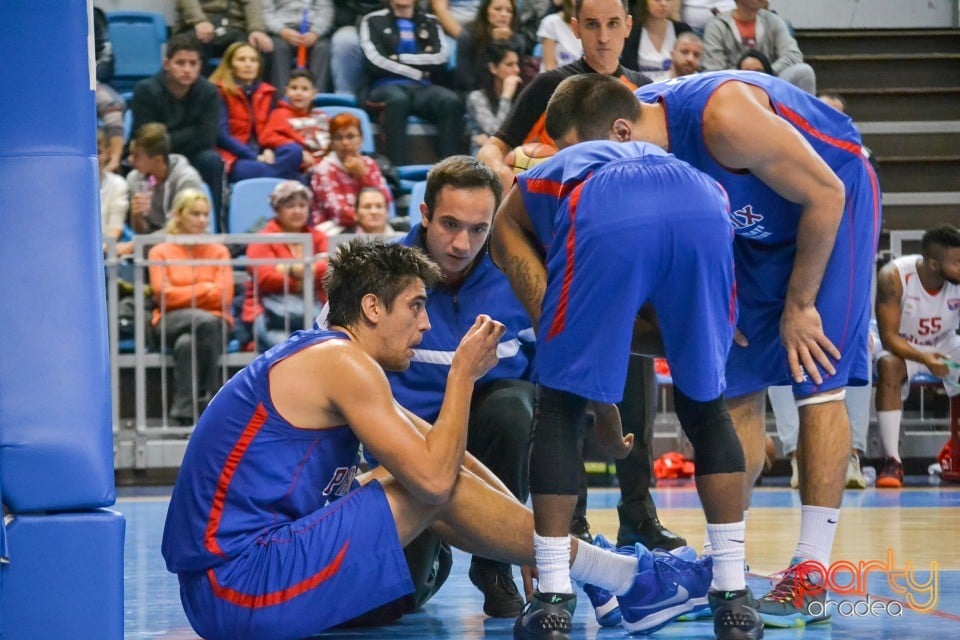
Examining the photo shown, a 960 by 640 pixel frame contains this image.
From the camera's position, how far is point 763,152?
3195 mm

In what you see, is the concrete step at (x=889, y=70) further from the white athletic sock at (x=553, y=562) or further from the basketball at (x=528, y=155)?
the white athletic sock at (x=553, y=562)

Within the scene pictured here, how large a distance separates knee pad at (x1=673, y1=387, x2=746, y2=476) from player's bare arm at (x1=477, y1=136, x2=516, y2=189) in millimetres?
1754

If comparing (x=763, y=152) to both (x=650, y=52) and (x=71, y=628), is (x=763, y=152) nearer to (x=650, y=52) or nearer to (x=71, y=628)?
(x=71, y=628)

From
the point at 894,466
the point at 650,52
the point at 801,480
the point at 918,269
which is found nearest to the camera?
the point at 801,480

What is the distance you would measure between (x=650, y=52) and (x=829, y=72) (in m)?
2.53

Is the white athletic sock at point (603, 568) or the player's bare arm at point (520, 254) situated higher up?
the player's bare arm at point (520, 254)

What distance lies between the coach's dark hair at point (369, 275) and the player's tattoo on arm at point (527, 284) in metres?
0.21

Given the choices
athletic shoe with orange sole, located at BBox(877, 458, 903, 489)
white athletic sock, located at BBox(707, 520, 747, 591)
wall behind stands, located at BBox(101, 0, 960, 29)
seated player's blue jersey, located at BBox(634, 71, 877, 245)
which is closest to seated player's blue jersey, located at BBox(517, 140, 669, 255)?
seated player's blue jersey, located at BBox(634, 71, 877, 245)

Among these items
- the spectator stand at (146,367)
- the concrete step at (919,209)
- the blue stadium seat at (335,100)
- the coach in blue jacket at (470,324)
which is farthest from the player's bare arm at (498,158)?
the concrete step at (919,209)

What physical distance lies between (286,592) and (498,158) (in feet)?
7.19

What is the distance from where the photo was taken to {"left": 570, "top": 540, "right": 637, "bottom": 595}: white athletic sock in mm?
3162

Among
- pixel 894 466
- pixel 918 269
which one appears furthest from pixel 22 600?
pixel 918 269

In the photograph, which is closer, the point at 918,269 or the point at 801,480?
the point at 801,480

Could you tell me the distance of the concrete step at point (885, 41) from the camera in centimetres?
1130
